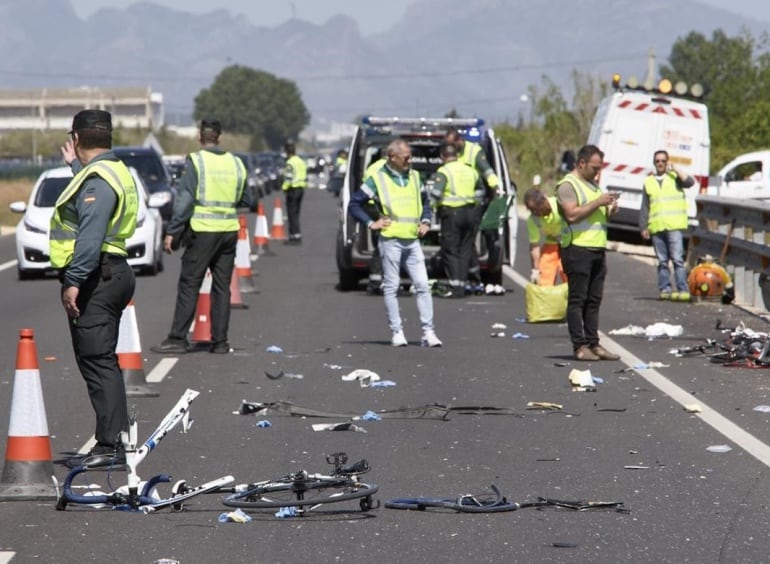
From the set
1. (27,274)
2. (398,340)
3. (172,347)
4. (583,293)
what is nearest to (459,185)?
(398,340)

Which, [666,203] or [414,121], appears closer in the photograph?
[666,203]

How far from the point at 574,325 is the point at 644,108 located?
54.4 ft

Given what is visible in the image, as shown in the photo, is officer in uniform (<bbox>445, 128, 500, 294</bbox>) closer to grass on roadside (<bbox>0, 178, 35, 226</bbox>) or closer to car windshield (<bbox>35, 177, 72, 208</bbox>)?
car windshield (<bbox>35, 177, 72, 208</bbox>)

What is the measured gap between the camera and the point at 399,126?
20844mm

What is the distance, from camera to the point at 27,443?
8625 mm

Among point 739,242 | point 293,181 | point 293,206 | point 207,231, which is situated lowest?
point 293,206

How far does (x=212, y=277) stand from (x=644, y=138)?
16676 millimetres

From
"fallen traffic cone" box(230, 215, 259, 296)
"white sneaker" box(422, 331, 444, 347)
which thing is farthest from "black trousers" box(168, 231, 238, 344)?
"fallen traffic cone" box(230, 215, 259, 296)

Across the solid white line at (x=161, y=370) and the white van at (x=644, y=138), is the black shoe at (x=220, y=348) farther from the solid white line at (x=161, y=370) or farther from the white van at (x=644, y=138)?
the white van at (x=644, y=138)

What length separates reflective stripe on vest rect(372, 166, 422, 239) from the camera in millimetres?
15641

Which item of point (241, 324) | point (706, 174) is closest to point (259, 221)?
point (706, 174)

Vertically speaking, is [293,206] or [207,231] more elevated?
[207,231]

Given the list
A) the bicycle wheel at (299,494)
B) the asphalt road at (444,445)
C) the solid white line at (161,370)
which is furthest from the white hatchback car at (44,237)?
the bicycle wheel at (299,494)

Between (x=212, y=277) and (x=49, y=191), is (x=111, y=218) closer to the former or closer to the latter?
(x=212, y=277)
